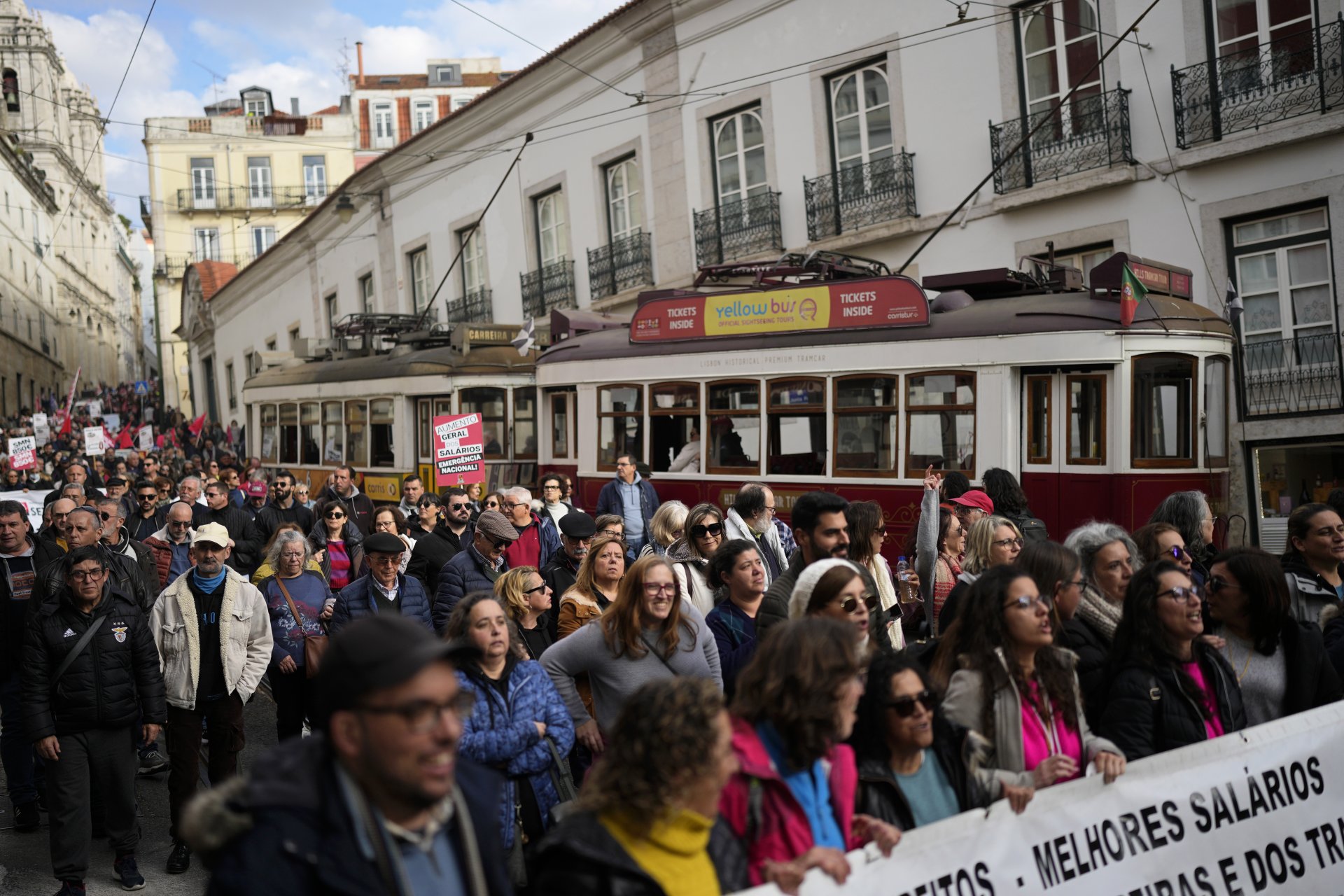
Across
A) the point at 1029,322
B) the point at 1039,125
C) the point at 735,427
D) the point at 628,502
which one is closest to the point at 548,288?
the point at 735,427

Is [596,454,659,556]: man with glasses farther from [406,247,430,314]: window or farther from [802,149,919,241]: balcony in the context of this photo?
[406,247,430,314]: window

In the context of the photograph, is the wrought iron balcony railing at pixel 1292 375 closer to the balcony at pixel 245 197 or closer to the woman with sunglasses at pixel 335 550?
the woman with sunglasses at pixel 335 550

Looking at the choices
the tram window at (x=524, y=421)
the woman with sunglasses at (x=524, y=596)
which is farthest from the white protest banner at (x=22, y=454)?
the woman with sunglasses at (x=524, y=596)

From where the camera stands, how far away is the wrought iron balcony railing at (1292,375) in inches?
548

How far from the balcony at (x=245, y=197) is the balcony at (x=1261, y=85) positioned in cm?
4971

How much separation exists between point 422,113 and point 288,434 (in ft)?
146

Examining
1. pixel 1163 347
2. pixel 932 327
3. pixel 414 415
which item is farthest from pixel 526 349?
pixel 1163 347

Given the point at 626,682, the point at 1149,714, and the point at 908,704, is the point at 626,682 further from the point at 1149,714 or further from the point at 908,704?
the point at 1149,714

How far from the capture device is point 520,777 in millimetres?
4441

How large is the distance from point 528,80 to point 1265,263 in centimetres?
1573

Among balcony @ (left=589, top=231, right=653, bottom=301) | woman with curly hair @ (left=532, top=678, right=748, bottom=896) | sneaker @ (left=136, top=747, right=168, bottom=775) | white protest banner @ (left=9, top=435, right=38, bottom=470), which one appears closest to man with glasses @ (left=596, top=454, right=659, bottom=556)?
sneaker @ (left=136, top=747, right=168, bottom=775)

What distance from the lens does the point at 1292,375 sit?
561 inches

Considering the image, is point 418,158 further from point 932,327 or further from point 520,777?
point 520,777

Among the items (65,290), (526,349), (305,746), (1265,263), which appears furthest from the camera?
(65,290)
